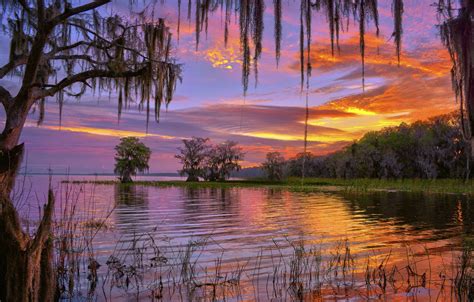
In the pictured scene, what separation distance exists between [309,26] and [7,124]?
4437 millimetres

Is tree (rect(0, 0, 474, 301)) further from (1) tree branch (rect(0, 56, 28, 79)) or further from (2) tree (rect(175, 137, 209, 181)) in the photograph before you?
(2) tree (rect(175, 137, 209, 181))

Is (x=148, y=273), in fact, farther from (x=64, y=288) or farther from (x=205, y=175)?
(x=205, y=175)

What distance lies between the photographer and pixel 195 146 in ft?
315

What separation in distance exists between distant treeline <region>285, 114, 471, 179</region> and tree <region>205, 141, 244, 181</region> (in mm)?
14637

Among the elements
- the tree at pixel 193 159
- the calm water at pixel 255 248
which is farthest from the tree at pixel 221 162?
the calm water at pixel 255 248

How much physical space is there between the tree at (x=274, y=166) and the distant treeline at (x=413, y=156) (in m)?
4.23

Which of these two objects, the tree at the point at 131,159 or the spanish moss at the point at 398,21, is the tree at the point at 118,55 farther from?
the tree at the point at 131,159

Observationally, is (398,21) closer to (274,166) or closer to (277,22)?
(277,22)

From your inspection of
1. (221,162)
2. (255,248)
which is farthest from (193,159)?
(255,248)

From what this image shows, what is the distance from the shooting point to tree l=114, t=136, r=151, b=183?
8931 cm

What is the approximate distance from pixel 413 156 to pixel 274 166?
104 feet

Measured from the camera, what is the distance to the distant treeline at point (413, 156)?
67.9m

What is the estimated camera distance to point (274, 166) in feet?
321

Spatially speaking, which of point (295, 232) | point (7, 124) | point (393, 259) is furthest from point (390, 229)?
point (7, 124)
